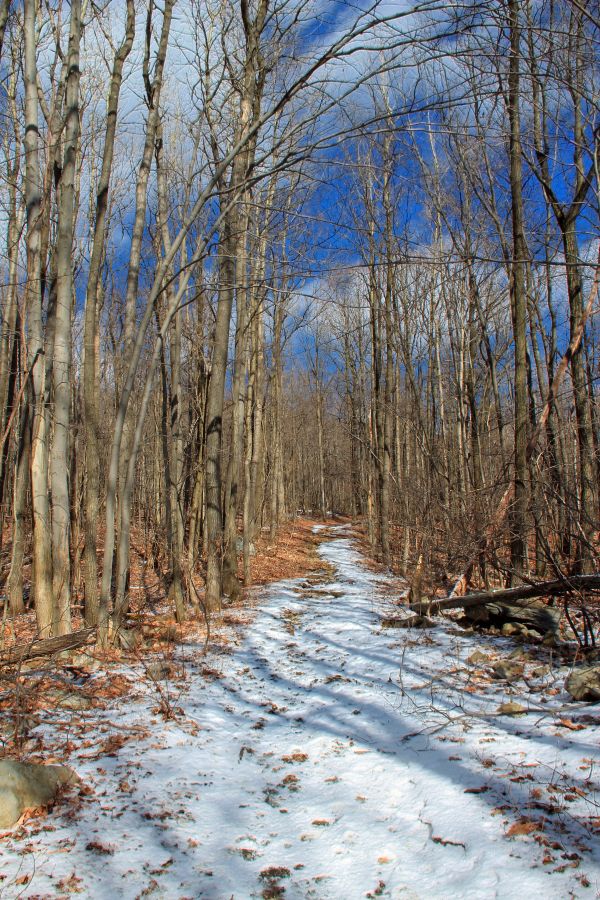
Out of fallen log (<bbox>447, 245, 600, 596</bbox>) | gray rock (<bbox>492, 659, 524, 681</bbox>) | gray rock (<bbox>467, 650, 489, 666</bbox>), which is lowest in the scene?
gray rock (<bbox>467, 650, 489, 666</bbox>)

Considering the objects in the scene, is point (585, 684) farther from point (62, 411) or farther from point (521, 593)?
point (62, 411)

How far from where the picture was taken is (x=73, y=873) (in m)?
2.56

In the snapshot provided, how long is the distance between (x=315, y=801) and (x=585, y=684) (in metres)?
2.28

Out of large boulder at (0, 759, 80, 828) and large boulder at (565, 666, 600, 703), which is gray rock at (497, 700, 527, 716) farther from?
large boulder at (0, 759, 80, 828)

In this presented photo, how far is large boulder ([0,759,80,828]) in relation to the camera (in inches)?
114

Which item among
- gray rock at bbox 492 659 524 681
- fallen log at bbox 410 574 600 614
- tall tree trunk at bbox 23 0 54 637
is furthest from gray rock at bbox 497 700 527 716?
tall tree trunk at bbox 23 0 54 637

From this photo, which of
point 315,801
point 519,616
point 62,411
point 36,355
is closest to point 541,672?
point 519,616

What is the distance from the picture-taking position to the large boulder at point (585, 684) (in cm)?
427

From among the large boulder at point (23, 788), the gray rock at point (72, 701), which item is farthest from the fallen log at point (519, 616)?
the large boulder at point (23, 788)

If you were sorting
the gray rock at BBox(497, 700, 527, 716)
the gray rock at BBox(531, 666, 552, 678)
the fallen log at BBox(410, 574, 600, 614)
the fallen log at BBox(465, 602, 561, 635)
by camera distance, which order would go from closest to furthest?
the gray rock at BBox(497, 700, 527, 716), the gray rock at BBox(531, 666, 552, 678), the fallen log at BBox(410, 574, 600, 614), the fallen log at BBox(465, 602, 561, 635)

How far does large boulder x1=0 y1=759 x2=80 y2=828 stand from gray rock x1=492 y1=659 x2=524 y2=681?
364 cm

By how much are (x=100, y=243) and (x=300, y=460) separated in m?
40.7

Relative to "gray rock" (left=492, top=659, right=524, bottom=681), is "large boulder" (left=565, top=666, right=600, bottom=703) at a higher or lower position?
higher

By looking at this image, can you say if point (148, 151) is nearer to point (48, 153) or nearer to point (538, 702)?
point (48, 153)
